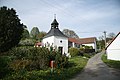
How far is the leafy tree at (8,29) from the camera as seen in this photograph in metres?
25.1

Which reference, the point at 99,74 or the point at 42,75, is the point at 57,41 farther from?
the point at 42,75

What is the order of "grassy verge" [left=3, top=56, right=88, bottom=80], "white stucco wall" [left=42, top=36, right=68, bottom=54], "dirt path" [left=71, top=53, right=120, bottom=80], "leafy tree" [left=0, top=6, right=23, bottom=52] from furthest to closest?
1. "white stucco wall" [left=42, top=36, right=68, bottom=54]
2. "leafy tree" [left=0, top=6, right=23, bottom=52]
3. "dirt path" [left=71, top=53, right=120, bottom=80]
4. "grassy verge" [left=3, top=56, right=88, bottom=80]

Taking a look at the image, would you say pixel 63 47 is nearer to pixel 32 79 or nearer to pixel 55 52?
pixel 55 52

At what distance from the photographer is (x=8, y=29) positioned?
85.1ft

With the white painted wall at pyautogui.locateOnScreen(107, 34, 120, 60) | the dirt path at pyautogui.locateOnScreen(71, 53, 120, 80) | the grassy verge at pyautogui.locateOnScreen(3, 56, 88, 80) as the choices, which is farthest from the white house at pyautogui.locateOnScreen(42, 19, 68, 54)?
the grassy verge at pyautogui.locateOnScreen(3, 56, 88, 80)

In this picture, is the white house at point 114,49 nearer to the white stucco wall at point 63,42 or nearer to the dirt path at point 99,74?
the white stucco wall at point 63,42

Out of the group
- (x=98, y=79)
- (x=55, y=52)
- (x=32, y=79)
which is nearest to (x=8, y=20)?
(x=55, y=52)

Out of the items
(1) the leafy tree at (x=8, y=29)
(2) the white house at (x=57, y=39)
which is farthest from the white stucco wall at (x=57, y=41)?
(1) the leafy tree at (x=8, y=29)

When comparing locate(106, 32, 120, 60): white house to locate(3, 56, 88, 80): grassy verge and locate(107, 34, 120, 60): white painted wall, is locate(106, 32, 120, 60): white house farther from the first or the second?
locate(3, 56, 88, 80): grassy verge

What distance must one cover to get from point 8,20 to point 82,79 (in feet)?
62.8

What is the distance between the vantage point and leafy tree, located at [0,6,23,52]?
25.1 metres

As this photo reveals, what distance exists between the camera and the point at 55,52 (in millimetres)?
18484

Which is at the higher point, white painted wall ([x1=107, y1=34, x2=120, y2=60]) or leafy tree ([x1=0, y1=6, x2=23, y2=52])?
leafy tree ([x1=0, y1=6, x2=23, y2=52])

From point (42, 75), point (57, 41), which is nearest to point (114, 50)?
point (57, 41)
